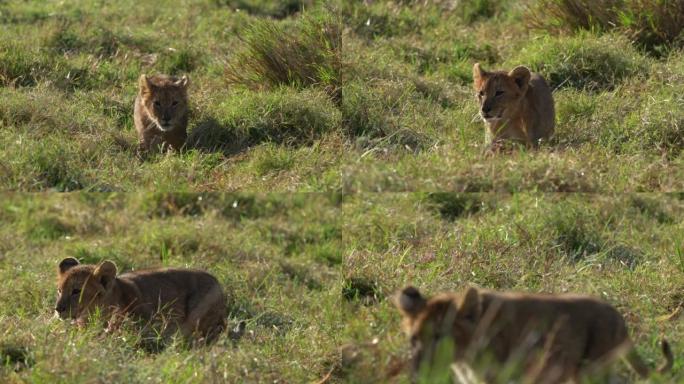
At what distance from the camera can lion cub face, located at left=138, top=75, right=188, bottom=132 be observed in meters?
10.6

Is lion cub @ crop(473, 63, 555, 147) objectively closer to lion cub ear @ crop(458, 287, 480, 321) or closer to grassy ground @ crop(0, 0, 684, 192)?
grassy ground @ crop(0, 0, 684, 192)

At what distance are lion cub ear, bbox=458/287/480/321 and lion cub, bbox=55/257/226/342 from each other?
314 centimetres

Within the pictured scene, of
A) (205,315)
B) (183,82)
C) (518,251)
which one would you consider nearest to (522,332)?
(518,251)

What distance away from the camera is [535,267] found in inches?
357

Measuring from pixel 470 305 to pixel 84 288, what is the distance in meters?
3.91

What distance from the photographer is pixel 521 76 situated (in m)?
9.98

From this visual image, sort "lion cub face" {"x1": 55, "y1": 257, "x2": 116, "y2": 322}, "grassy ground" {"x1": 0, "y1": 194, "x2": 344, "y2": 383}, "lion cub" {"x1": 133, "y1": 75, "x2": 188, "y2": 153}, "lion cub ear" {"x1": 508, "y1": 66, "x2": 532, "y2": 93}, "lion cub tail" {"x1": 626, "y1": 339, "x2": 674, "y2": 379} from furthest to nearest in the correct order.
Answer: "lion cub" {"x1": 133, "y1": 75, "x2": 188, "y2": 153} < "lion cub ear" {"x1": 508, "y1": 66, "x2": 532, "y2": 93} < "lion cub face" {"x1": 55, "y1": 257, "x2": 116, "y2": 322} < "grassy ground" {"x1": 0, "y1": 194, "x2": 344, "y2": 383} < "lion cub tail" {"x1": 626, "y1": 339, "x2": 674, "y2": 379}

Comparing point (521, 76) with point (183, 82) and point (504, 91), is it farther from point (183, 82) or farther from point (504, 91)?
point (183, 82)

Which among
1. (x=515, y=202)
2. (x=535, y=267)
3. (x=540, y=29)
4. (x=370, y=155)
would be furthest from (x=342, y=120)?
(x=540, y=29)

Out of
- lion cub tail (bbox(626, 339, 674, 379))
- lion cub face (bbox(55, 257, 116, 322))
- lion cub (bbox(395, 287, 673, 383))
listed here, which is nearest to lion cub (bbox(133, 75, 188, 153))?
lion cub face (bbox(55, 257, 116, 322))

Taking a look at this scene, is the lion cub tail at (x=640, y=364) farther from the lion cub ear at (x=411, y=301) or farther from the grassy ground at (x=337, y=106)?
the grassy ground at (x=337, y=106)

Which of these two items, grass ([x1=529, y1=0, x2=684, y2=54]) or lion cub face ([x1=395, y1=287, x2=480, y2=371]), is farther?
grass ([x1=529, y1=0, x2=684, y2=54])

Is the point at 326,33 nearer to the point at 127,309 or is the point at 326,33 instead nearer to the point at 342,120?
the point at 342,120

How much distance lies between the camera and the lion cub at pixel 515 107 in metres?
9.82
